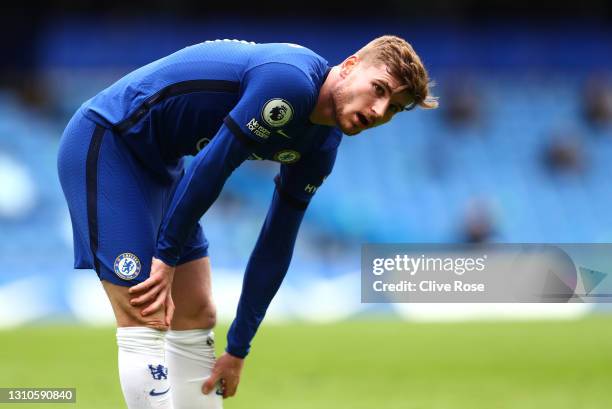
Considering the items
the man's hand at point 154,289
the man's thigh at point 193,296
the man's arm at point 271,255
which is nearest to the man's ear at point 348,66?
the man's arm at point 271,255

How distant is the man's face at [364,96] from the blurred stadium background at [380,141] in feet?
36.7

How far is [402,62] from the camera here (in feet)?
16.3

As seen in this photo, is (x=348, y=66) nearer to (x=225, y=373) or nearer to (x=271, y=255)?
(x=271, y=255)

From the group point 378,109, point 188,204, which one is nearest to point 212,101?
point 188,204

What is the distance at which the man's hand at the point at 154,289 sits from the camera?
4883 mm

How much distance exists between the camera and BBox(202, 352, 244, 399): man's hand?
19.5 ft

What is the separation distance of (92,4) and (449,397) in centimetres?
1769

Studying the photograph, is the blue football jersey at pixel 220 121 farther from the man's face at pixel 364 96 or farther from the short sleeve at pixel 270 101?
the man's face at pixel 364 96

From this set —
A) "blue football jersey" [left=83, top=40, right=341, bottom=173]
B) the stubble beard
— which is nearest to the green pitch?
"blue football jersey" [left=83, top=40, right=341, bottom=173]

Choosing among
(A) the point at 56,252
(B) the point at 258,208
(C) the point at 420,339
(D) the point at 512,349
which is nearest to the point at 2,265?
(A) the point at 56,252

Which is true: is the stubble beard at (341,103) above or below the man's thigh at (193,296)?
above

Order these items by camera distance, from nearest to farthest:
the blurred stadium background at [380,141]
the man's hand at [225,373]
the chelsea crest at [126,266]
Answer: the chelsea crest at [126,266], the man's hand at [225,373], the blurred stadium background at [380,141]

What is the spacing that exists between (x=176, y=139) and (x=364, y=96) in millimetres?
976

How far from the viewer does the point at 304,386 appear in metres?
9.18
